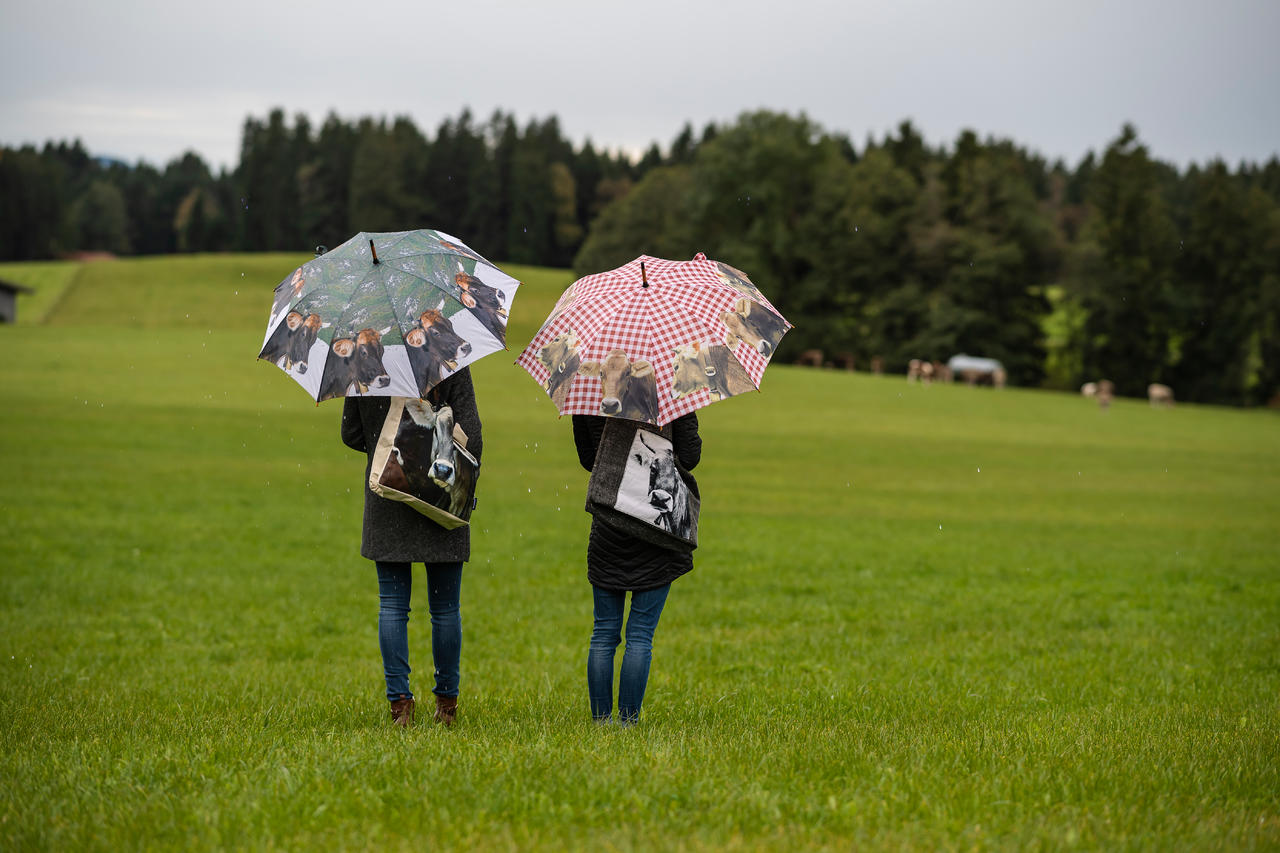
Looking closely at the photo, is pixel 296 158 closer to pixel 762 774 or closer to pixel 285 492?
pixel 285 492

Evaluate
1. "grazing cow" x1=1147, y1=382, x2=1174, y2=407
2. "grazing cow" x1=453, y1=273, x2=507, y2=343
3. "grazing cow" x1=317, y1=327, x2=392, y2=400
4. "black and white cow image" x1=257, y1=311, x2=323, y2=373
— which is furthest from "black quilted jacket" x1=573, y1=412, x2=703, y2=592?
"grazing cow" x1=1147, y1=382, x2=1174, y2=407

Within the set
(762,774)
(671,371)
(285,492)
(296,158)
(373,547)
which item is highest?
(296,158)

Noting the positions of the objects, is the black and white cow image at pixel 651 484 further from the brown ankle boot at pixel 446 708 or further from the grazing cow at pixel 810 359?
the grazing cow at pixel 810 359

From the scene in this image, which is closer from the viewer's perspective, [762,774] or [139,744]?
[762,774]

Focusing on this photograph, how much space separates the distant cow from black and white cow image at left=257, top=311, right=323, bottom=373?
60.9 inches

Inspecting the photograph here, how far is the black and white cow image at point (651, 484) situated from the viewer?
520 cm

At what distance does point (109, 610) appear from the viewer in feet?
35.9

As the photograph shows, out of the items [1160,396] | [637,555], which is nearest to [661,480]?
[637,555]

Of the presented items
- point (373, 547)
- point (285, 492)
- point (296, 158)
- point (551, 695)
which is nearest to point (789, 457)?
point (285, 492)

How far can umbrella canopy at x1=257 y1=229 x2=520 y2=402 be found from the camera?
5.06 meters

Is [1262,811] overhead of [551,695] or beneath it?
Result: overhead

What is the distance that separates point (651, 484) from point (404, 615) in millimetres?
1445

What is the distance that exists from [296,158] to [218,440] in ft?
330

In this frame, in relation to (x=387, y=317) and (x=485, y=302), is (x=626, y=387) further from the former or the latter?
(x=387, y=317)
